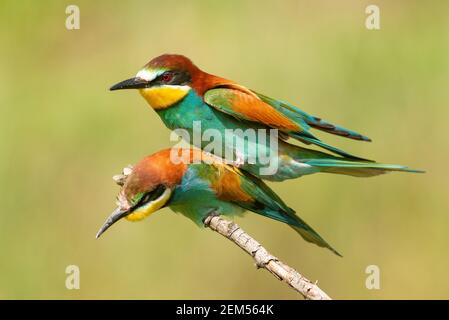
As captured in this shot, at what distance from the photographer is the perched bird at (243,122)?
3174 millimetres

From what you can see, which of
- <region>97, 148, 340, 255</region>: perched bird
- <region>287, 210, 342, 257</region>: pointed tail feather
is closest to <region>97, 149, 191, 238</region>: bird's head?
<region>97, 148, 340, 255</region>: perched bird

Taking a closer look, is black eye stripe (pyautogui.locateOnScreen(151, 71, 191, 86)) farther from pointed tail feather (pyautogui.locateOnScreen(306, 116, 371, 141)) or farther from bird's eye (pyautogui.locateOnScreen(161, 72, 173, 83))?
pointed tail feather (pyautogui.locateOnScreen(306, 116, 371, 141))

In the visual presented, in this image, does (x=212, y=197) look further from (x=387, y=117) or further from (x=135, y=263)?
(x=387, y=117)

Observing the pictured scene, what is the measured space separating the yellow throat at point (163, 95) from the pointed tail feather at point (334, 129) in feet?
1.51

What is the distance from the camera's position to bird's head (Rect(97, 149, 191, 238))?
2.94m

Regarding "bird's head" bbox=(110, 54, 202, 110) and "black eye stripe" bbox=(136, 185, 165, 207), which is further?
"bird's head" bbox=(110, 54, 202, 110)

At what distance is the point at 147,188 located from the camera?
294 centimetres

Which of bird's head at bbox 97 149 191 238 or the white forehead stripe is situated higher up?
the white forehead stripe

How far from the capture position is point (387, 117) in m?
4.34

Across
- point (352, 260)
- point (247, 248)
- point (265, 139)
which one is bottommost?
point (352, 260)

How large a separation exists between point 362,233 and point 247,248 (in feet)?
5.15

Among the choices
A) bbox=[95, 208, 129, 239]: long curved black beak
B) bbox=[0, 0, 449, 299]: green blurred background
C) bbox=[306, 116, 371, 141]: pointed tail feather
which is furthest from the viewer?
bbox=[0, 0, 449, 299]: green blurred background

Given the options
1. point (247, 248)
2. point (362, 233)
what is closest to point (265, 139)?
point (247, 248)

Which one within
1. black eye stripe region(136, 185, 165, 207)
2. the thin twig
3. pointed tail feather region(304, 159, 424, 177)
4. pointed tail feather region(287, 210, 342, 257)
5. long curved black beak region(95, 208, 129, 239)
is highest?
pointed tail feather region(304, 159, 424, 177)
